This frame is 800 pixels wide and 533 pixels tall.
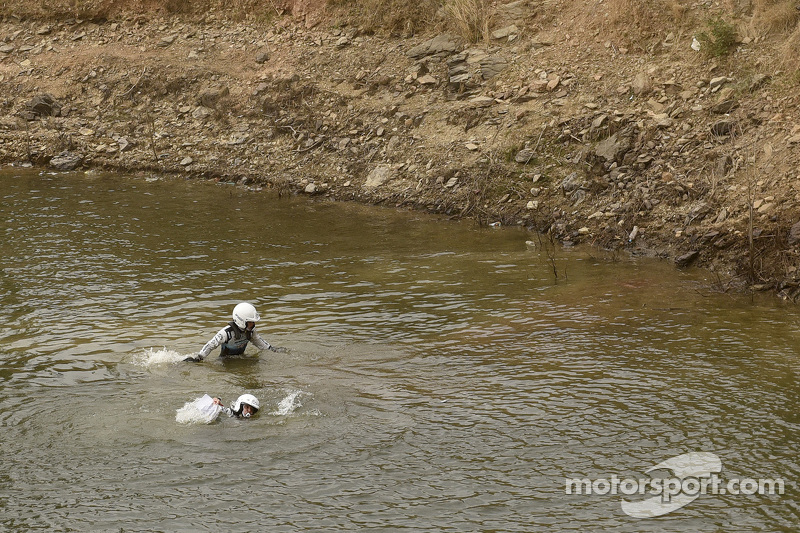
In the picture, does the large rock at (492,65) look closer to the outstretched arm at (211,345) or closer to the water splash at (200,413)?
the outstretched arm at (211,345)

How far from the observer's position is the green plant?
20328 millimetres

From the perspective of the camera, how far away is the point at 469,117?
22.5 meters

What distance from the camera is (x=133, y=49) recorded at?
28969mm

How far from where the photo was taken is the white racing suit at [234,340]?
12750mm

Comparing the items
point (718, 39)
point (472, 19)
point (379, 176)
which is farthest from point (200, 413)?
point (472, 19)

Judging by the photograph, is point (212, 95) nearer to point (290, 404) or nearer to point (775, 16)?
point (775, 16)

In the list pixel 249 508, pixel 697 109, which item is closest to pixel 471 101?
pixel 697 109

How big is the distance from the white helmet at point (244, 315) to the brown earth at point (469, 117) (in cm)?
816

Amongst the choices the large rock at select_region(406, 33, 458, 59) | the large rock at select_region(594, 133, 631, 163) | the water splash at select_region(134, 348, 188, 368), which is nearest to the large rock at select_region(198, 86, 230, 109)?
the large rock at select_region(406, 33, 458, 59)

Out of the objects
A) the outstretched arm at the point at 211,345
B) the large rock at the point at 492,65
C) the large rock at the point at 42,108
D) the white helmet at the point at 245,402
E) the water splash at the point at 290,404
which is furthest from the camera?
the large rock at the point at 42,108

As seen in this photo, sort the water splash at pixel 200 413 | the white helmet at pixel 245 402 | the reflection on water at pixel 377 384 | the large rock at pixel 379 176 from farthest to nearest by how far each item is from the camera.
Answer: the large rock at pixel 379 176
the white helmet at pixel 245 402
the water splash at pixel 200 413
the reflection on water at pixel 377 384

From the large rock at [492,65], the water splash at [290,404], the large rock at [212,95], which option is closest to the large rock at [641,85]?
the large rock at [492,65]

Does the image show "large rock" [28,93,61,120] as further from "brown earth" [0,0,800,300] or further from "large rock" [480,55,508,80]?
"large rock" [480,55,508,80]

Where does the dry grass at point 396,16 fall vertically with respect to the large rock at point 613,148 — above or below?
above
